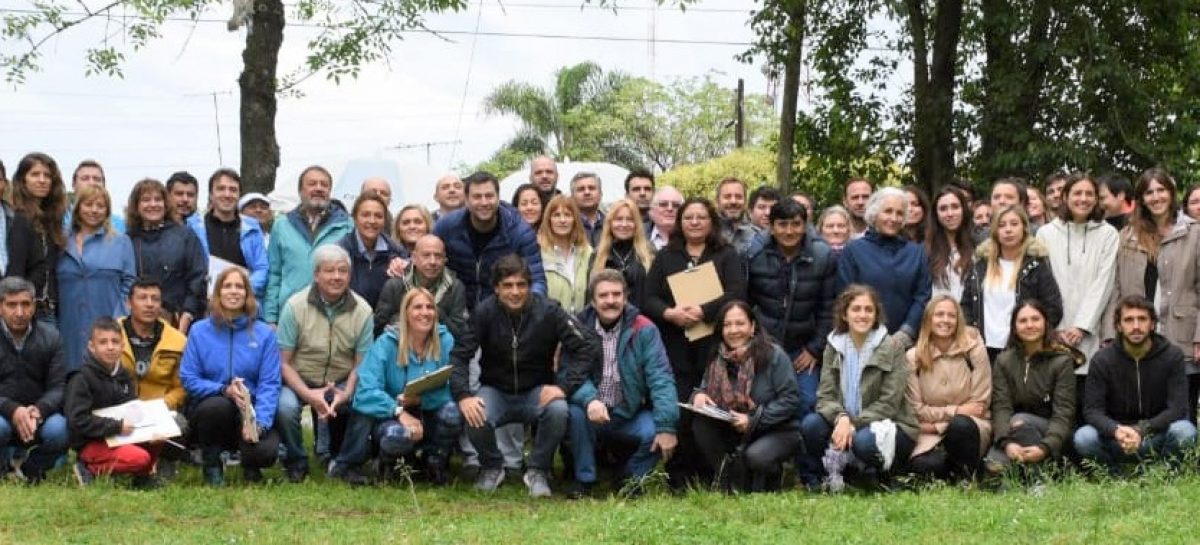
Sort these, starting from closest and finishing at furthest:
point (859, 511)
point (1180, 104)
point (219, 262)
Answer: point (859, 511) < point (219, 262) < point (1180, 104)

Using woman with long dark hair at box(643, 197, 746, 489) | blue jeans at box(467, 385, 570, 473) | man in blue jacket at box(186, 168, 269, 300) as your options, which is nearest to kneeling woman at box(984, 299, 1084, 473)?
woman with long dark hair at box(643, 197, 746, 489)

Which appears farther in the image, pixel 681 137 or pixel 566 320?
pixel 681 137

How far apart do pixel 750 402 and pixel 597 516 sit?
5.27 feet

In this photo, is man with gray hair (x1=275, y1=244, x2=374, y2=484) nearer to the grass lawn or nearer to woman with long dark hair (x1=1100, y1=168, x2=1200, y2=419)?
the grass lawn

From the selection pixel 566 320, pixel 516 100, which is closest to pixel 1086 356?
pixel 566 320

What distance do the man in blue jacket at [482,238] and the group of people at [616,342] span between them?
0.06 ft

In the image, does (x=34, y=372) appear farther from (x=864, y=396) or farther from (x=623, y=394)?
(x=864, y=396)

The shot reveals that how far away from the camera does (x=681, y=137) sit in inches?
2130

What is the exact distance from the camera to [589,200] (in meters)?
10.1

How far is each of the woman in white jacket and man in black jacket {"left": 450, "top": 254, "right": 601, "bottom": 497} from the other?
10.0 ft

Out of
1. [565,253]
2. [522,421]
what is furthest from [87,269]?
[565,253]

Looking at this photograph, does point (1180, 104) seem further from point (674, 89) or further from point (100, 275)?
point (674, 89)

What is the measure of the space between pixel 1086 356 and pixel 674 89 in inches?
1805

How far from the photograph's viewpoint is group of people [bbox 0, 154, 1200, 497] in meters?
8.61
